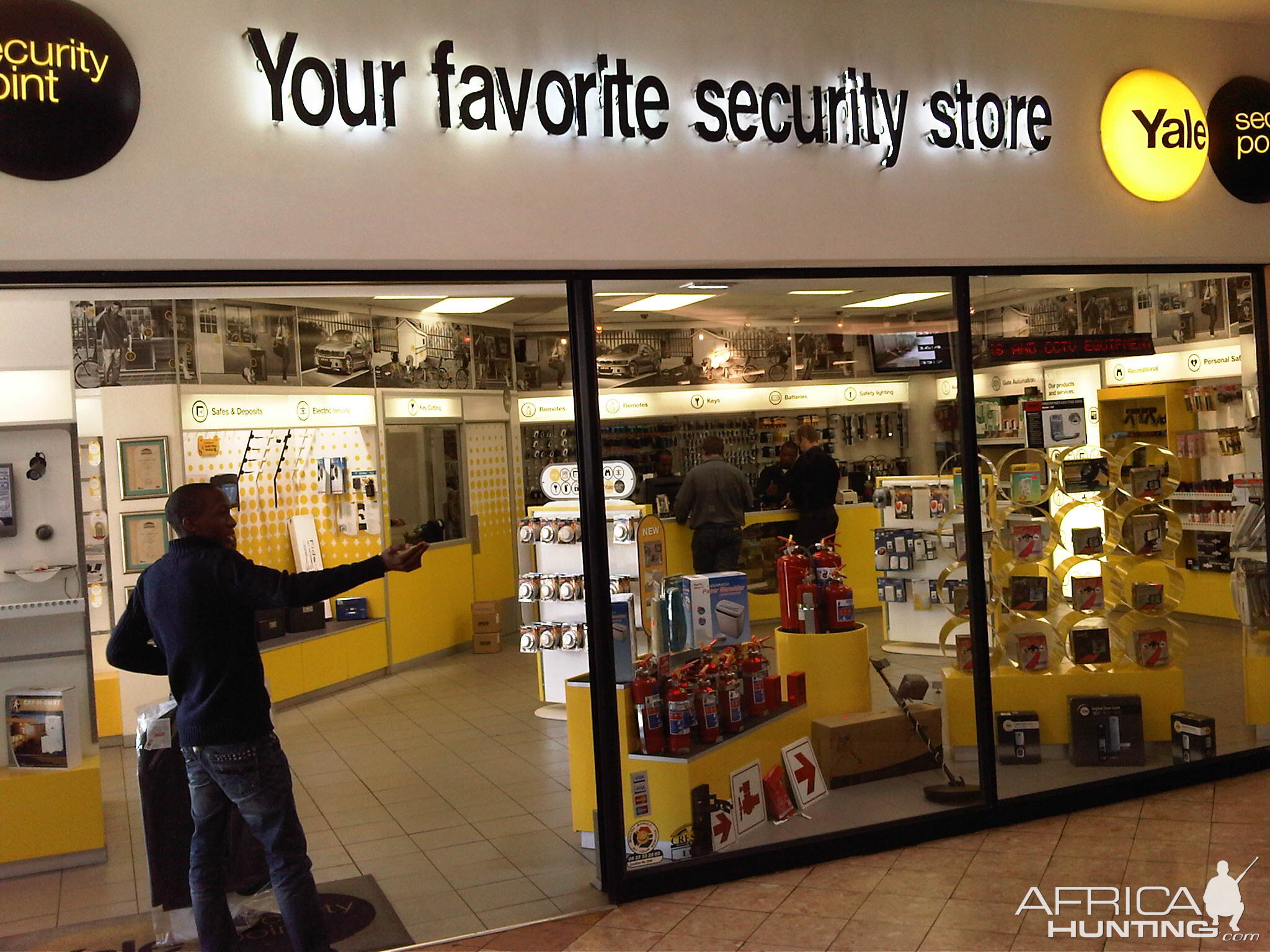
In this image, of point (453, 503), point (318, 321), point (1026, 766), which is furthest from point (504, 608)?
point (1026, 766)

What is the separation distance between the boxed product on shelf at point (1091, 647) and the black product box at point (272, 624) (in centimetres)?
535

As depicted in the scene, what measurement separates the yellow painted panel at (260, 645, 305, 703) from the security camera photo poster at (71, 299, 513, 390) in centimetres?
208

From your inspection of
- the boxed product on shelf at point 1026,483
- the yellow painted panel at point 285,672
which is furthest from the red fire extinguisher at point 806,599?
the yellow painted panel at point 285,672

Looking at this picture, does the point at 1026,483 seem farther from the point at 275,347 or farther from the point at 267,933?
the point at 275,347

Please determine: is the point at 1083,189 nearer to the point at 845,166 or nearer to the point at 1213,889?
the point at 845,166

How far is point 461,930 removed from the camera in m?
4.18

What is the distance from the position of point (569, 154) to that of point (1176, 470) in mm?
3605

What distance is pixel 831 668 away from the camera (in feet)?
17.7

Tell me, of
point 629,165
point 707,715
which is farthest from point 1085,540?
point 629,165

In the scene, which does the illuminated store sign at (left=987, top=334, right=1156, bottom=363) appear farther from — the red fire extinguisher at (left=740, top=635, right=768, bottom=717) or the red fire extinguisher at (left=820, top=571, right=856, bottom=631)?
the red fire extinguisher at (left=740, top=635, right=768, bottom=717)

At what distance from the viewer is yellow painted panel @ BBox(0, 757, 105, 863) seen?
5.07m

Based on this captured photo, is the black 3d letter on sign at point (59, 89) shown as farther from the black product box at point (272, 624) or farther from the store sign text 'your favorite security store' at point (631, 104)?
the black product box at point (272, 624)

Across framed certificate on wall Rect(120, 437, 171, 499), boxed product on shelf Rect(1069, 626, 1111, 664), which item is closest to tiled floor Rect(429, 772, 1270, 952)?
boxed product on shelf Rect(1069, 626, 1111, 664)

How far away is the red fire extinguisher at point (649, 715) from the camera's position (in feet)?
15.1
